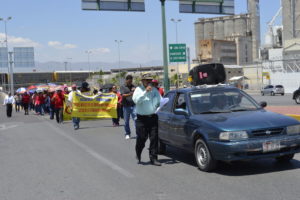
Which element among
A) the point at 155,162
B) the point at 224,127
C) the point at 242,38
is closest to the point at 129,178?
the point at 155,162

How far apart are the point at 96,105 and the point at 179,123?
990 cm

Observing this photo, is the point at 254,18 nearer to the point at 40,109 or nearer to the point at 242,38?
the point at 242,38

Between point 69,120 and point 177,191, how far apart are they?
14645mm

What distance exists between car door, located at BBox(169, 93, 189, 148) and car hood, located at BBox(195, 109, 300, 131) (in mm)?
485

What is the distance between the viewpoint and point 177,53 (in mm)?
24781

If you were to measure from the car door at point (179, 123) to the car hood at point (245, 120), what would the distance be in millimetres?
485

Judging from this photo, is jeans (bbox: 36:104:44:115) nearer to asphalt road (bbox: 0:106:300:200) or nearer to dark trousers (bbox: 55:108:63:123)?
dark trousers (bbox: 55:108:63:123)

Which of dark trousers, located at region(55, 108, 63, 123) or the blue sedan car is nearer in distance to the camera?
the blue sedan car

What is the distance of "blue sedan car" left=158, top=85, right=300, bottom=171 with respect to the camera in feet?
22.3

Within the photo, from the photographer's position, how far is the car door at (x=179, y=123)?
8047 millimetres

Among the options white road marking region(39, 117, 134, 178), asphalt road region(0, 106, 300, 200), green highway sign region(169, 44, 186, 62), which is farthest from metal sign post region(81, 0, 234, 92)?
asphalt road region(0, 106, 300, 200)

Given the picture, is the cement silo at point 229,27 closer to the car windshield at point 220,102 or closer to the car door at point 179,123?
the car door at point 179,123

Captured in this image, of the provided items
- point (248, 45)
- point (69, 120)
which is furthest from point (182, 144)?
point (248, 45)

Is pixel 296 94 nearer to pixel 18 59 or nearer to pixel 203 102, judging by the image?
pixel 203 102
